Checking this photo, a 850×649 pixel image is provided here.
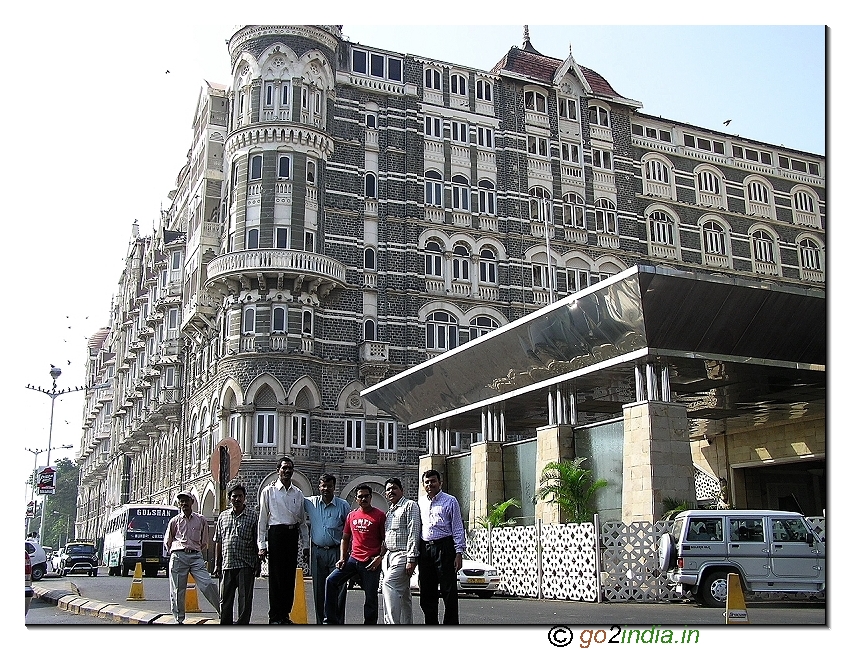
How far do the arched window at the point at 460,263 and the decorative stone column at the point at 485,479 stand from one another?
18.2 meters

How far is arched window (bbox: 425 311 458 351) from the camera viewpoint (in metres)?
41.9

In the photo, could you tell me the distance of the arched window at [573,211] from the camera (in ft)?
150

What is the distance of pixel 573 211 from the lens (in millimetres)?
46062

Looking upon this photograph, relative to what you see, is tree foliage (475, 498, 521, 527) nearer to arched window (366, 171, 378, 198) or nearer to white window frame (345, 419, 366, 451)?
white window frame (345, 419, 366, 451)

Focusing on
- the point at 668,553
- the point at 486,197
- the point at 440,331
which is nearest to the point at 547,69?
the point at 486,197

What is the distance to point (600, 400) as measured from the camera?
24562mm

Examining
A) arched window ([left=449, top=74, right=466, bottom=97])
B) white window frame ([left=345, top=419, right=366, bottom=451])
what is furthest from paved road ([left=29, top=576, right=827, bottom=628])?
arched window ([left=449, top=74, right=466, bottom=97])

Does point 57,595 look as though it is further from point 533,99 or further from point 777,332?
point 533,99

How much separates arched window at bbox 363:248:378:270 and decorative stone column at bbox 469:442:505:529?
1724 centimetres

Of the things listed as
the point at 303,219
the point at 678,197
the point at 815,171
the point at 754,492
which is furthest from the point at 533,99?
the point at 754,492

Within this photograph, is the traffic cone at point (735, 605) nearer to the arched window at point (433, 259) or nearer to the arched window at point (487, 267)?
the arched window at point (433, 259)

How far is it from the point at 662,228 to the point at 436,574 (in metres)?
40.2

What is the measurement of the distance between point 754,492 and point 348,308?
19.6m

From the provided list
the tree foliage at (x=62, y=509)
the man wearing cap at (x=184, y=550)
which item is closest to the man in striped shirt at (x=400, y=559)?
the man wearing cap at (x=184, y=550)
